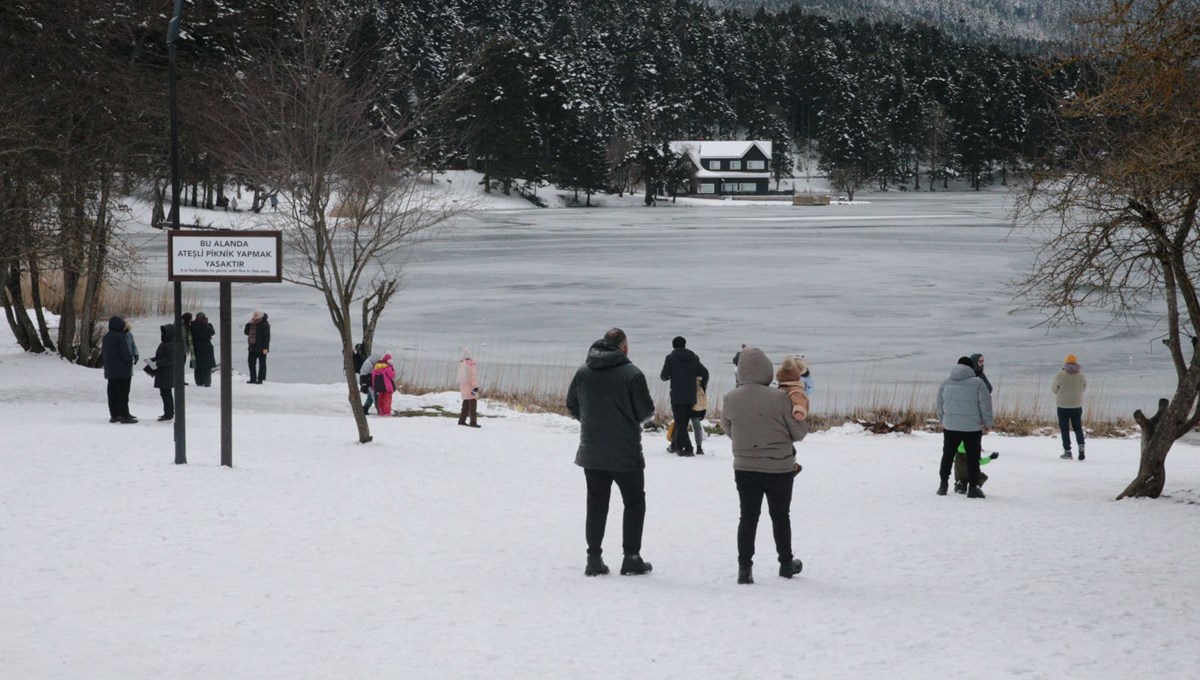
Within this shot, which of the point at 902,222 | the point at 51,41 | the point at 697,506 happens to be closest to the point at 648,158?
the point at 902,222

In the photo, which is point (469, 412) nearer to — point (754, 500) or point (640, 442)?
point (640, 442)

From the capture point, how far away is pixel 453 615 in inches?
275

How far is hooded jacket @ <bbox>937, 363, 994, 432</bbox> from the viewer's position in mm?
12344

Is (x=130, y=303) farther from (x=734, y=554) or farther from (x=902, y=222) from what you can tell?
(x=902, y=222)

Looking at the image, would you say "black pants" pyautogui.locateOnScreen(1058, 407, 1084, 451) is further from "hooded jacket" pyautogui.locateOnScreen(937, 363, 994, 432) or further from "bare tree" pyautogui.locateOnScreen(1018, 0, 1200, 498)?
"hooded jacket" pyautogui.locateOnScreen(937, 363, 994, 432)

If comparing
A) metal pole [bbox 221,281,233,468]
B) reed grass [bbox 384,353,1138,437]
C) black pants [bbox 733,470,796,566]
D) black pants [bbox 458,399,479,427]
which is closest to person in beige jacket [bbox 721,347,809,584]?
black pants [bbox 733,470,796,566]

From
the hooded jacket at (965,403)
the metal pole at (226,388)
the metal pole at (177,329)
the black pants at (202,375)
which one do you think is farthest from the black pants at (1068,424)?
the black pants at (202,375)

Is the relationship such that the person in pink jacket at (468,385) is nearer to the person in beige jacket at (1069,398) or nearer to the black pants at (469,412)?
the black pants at (469,412)

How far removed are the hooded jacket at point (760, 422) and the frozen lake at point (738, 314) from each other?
9871 mm

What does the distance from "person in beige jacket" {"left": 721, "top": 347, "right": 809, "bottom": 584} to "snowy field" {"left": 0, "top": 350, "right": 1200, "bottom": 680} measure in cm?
44

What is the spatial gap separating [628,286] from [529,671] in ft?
109

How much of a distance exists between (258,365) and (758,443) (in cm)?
1633

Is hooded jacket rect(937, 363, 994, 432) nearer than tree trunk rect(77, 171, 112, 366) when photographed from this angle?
Yes

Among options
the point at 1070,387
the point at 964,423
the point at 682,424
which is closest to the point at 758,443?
the point at 964,423
